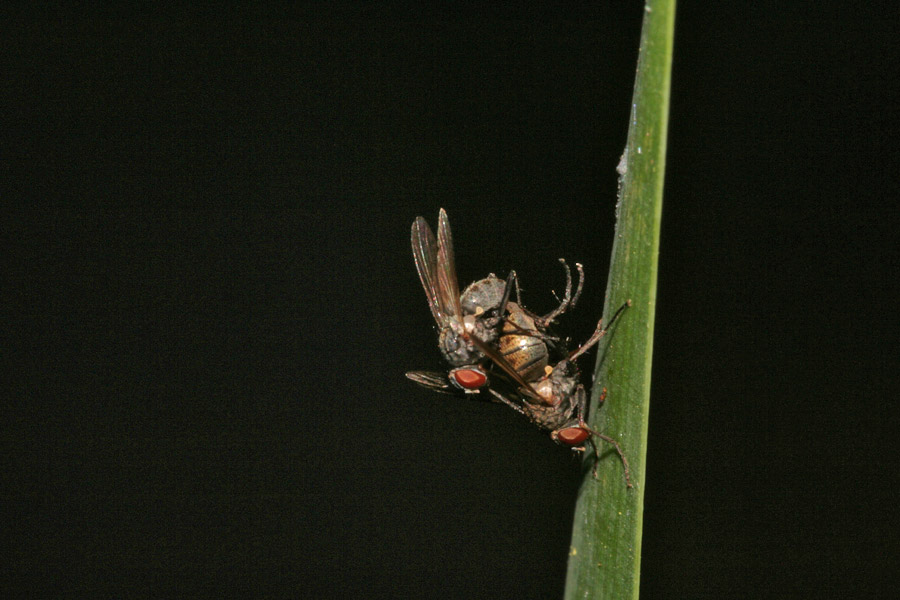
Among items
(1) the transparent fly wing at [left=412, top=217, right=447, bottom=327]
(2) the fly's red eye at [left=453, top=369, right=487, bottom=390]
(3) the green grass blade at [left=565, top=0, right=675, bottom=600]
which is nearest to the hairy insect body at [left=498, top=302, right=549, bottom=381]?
(2) the fly's red eye at [left=453, top=369, right=487, bottom=390]

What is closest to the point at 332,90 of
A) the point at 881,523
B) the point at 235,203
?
the point at 235,203

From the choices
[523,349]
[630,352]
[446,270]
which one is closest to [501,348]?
[523,349]

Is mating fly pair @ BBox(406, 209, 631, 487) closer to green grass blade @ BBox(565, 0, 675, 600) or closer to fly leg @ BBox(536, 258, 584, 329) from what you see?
fly leg @ BBox(536, 258, 584, 329)

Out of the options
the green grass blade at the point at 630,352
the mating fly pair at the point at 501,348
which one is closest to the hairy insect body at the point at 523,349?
the mating fly pair at the point at 501,348

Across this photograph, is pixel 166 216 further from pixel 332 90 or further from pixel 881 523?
pixel 881 523

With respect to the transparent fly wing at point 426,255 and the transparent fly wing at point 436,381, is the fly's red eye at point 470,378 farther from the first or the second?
the transparent fly wing at point 426,255

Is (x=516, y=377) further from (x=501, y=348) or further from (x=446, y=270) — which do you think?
(x=446, y=270)

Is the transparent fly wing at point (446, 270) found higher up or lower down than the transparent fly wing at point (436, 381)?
higher up
